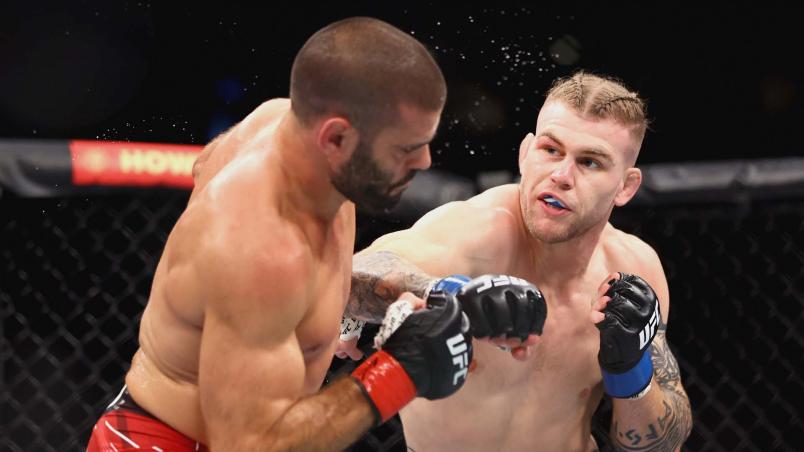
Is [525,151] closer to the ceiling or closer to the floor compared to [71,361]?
closer to the ceiling

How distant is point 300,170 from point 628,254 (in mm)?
929

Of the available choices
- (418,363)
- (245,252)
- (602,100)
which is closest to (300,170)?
(245,252)

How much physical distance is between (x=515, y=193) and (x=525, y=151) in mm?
91

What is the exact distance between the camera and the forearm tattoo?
1.90m

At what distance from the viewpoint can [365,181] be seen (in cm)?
134

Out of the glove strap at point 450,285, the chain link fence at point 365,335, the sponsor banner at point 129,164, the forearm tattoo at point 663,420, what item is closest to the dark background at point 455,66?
the chain link fence at point 365,335

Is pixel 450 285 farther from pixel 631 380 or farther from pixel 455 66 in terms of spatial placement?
pixel 455 66

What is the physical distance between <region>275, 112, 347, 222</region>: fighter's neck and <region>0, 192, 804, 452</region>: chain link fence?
0.96 meters

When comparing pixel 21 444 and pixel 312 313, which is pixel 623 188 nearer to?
pixel 312 313

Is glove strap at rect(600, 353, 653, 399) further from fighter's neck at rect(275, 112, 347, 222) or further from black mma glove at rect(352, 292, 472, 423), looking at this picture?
fighter's neck at rect(275, 112, 347, 222)

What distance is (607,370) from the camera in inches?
70.6

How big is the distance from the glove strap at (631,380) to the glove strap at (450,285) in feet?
1.35

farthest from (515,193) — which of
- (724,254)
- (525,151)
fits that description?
(724,254)

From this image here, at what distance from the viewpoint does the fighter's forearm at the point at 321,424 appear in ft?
4.02
